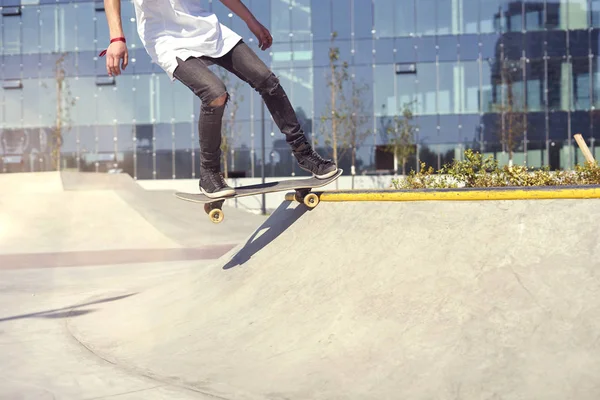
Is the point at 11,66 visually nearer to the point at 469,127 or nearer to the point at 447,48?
the point at 447,48

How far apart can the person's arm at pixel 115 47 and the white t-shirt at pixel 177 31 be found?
239 mm

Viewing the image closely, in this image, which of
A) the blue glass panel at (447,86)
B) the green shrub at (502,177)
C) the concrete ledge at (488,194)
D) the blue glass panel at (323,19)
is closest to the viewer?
the concrete ledge at (488,194)

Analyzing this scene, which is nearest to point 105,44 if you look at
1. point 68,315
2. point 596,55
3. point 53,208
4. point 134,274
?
point 53,208

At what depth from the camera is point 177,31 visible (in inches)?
288

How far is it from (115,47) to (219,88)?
0.96 meters

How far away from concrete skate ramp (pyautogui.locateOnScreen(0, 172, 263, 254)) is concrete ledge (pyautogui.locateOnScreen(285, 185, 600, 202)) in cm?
1613

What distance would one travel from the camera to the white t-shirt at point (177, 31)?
23.7 feet

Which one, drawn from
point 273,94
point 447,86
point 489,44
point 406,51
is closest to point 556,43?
point 489,44

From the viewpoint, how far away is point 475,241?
612 centimetres

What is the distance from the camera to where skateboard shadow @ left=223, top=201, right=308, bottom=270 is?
826 cm

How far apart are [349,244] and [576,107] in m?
41.3

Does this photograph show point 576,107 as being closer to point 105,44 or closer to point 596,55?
point 596,55

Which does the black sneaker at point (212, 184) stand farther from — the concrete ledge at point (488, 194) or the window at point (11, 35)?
the window at point (11, 35)

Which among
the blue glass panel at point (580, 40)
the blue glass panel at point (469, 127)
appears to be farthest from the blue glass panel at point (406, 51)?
the blue glass panel at point (580, 40)
